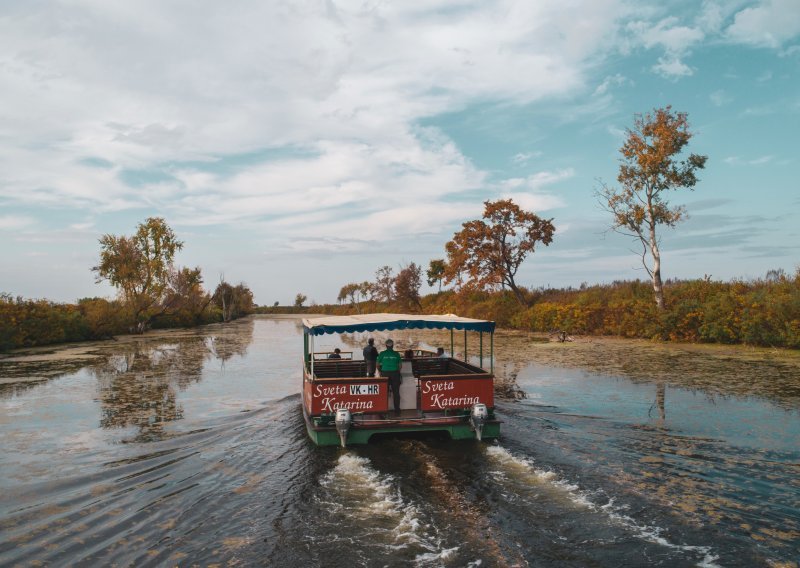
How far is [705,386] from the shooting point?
45.4ft

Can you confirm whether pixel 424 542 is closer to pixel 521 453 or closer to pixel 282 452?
pixel 521 453

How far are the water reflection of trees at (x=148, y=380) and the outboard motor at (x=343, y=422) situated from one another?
3.88 meters

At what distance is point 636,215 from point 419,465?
26.4 meters

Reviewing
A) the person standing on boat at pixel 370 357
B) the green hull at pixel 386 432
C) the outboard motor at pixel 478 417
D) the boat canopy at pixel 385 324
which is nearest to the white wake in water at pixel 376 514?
the green hull at pixel 386 432

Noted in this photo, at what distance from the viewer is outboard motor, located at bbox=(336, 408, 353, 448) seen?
8797mm

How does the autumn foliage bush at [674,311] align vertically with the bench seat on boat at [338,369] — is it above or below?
above

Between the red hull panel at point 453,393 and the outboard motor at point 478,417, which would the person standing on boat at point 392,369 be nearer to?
the red hull panel at point 453,393

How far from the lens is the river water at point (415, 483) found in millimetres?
5258

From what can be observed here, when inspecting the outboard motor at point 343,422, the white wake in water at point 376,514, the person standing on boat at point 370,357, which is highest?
the person standing on boat at point 370,357

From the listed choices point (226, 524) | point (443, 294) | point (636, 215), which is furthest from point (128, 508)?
point (443, 294)

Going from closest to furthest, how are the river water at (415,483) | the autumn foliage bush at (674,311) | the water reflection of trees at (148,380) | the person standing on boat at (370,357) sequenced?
the river water at (415,483)
the person standing on boat at (370,357)
the water reflection of trees at (148,380)
the autumn foliage bush at (674,311)

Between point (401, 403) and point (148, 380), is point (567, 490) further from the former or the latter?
point (148, 380)

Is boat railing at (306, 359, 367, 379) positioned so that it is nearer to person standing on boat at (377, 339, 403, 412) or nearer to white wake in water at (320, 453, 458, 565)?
person standing on boat at (377, 339, 403, 412)

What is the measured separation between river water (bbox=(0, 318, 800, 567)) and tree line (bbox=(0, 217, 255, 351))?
56.1ft
